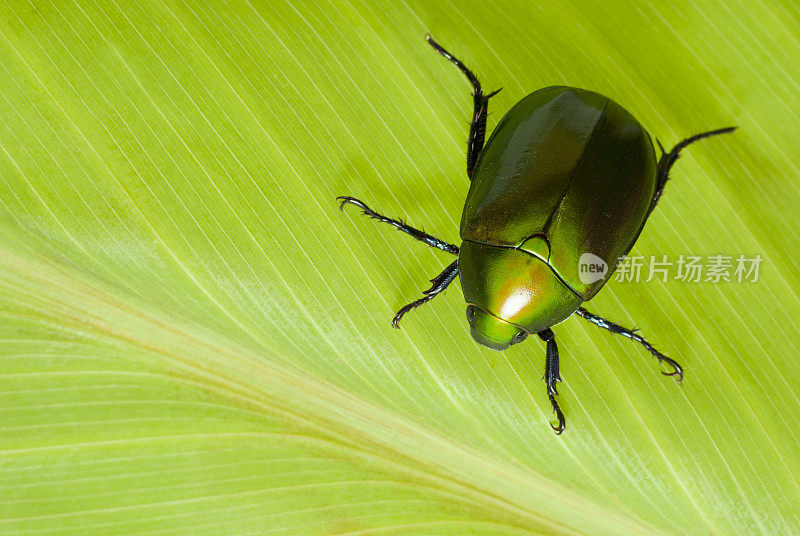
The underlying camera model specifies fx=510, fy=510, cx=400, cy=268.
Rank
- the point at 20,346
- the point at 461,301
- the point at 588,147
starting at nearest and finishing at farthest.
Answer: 1. the point at 588,147
2. the point at 20,346
3. the point at 461,301

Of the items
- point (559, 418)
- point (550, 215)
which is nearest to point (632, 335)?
point (559, 418)

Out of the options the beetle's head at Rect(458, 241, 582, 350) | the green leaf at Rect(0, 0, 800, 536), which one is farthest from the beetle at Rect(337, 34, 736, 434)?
the green leaf at Rect(0, 0, 800, 536)

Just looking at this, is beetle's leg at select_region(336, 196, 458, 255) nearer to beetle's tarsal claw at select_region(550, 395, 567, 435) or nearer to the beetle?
the beetle

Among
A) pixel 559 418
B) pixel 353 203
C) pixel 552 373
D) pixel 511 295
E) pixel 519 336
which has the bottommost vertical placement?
pixel 559 418

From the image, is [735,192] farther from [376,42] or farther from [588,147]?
[376,42]

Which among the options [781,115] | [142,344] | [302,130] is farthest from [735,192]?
Result: [142,344]

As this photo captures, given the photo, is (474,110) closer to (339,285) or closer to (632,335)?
(339,285)
